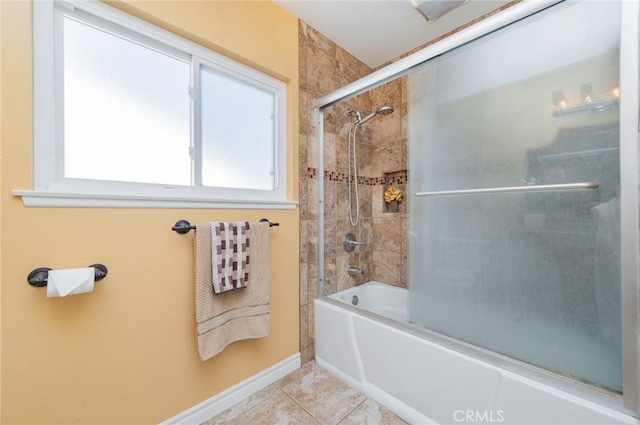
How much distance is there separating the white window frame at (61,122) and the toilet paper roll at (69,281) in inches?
10.3

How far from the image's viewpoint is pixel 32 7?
90 cm

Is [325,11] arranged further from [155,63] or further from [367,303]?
[367,303]

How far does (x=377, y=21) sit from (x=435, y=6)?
0.39m

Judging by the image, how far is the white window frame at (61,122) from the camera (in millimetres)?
912

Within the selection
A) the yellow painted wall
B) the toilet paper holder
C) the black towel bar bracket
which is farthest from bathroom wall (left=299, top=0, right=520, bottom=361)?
the toilet paper holder

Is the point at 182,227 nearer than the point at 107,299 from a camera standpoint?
No

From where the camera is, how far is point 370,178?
2301 mm

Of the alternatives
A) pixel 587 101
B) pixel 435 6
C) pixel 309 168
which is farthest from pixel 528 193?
pixel 435 6

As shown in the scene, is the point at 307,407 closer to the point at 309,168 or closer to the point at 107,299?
the point at 107,299

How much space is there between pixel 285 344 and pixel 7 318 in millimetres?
1268

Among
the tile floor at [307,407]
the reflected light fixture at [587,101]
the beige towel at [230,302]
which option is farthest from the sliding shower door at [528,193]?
the beige towel at [230,302]

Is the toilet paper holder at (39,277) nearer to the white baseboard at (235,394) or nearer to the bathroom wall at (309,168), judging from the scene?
the white baseboard at (235,394)

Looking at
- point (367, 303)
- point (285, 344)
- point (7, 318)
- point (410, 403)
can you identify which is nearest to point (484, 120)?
point (410, 403)

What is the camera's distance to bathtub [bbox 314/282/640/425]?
87 cm
